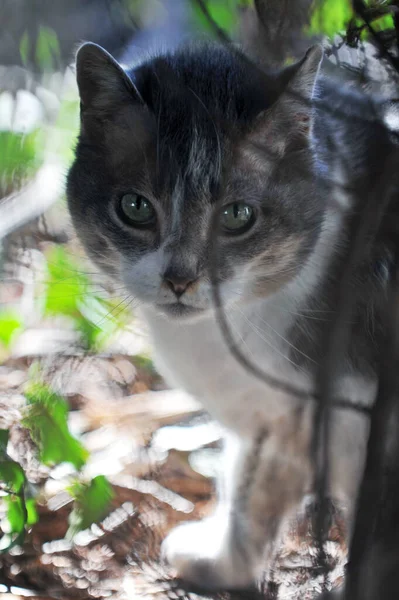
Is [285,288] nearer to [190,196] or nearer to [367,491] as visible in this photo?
[190,196]

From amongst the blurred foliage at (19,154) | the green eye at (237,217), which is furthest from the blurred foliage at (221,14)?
the blurred foliage at (19,154)

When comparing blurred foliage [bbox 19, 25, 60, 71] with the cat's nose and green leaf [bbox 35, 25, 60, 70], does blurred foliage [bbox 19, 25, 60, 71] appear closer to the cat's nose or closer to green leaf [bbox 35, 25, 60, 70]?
green leaf [bbox 35, 25, 60, 70]

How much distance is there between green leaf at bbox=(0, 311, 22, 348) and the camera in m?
1.14

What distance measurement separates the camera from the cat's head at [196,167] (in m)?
0.73

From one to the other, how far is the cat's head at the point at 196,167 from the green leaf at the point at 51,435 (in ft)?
1.11

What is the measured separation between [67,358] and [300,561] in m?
0.61

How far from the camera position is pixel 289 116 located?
2.38 ft

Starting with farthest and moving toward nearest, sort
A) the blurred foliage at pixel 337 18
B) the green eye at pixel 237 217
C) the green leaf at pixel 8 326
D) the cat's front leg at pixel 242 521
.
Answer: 1. the green leaf at pixel 8 326
2. the cat's front leg at pixel 242 521
3. the green eye at pixel 237 217
4. the blurred foliage at pixel 337 18

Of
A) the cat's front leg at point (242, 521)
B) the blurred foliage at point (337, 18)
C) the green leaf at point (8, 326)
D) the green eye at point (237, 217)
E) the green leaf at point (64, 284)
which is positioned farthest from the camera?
the green leaf at point (8, 326)

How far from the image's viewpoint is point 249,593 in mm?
887

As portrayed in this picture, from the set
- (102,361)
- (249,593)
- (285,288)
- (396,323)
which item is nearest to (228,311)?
(285,288)

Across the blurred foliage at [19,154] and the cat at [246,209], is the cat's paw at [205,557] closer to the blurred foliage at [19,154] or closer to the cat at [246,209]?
the cat at [246,209]

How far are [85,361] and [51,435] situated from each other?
0.25m

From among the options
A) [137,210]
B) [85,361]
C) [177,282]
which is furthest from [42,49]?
[85,361]
